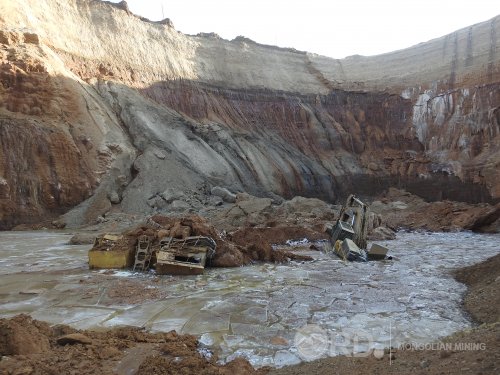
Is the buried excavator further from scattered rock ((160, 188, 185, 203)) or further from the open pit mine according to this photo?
scattered rock ((160, 188, 185, 203))

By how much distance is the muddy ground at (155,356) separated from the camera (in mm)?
3176

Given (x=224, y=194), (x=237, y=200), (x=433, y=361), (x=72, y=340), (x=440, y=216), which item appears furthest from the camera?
(x=224, y=194)

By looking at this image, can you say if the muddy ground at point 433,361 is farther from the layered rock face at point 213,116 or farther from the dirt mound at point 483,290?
the layered rock face at point 213,116

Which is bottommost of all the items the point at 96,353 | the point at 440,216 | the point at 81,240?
the point at 81,240

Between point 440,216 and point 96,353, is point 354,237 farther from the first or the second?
point 96,353

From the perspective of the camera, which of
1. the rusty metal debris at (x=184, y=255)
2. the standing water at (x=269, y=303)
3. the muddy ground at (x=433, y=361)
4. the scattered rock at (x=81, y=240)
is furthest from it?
the scattered rock at (x=81, y=240)

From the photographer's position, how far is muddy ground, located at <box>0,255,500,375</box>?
10.4ft

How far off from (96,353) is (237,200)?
51.9 ft

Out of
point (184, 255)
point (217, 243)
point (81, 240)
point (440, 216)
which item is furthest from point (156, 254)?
point (440, 216)

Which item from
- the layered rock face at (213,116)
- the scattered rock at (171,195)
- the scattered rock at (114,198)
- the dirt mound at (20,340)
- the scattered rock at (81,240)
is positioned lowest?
the scattered rock at (81,240)

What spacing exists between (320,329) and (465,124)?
2596cm

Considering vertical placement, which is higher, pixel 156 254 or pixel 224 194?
pixel 224 194

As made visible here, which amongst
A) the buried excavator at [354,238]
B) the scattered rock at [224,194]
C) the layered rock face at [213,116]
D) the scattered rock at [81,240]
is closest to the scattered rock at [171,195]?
the layered rock face at [213,116]

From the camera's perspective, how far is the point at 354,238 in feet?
40.0
